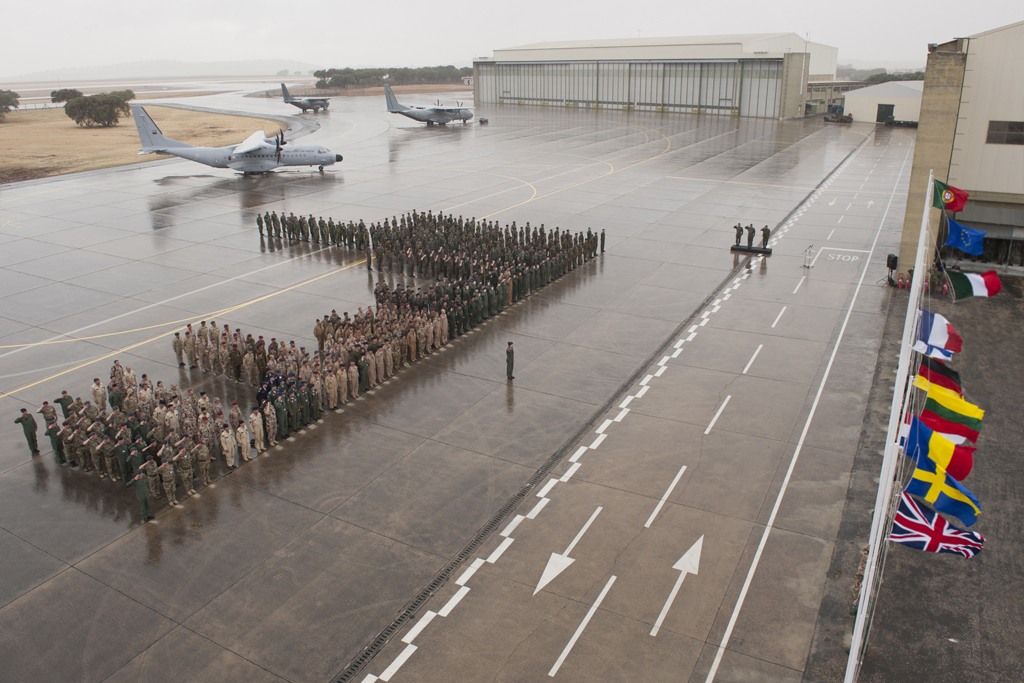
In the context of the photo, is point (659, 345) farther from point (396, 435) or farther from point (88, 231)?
point (88, 231)

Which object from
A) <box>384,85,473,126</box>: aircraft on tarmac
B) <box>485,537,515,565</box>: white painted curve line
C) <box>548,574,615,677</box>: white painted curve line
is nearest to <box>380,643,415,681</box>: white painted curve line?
<box>548,574,615,677</box>: white painted curve line

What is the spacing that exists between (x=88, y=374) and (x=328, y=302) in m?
8.74

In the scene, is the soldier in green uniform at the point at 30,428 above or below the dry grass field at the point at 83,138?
below

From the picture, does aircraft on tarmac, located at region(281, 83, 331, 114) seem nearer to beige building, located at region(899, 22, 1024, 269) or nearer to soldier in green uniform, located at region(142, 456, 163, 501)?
beige building, located at region(899, 22, 1024, 269)

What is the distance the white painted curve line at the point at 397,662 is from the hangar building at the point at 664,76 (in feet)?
326

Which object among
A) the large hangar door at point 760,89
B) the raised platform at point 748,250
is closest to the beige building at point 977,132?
the raised platform at point 748,250

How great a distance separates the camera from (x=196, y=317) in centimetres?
2631

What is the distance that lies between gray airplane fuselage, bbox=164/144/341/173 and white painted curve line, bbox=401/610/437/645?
1896 inches

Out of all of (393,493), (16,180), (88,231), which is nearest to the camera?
(393,493)

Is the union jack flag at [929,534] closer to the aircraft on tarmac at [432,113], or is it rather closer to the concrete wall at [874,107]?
the aircraft on tarmac at [432,113]

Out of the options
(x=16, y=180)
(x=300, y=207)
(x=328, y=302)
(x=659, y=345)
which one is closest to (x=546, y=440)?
(x=659, y=345)

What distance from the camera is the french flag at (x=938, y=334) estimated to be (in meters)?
14.9

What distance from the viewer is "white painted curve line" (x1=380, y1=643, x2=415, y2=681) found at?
11172mm

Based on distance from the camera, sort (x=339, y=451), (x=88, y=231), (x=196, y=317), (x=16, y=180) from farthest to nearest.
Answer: (x=16, y=180) < (x=88, y=231) < (x=196, y=317) < (x=339, y=451)
